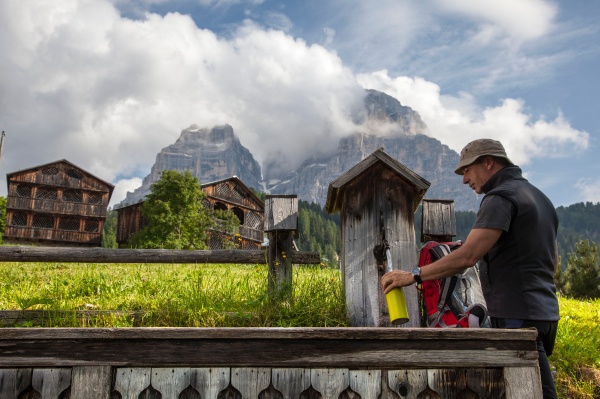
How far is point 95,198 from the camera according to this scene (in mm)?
47969

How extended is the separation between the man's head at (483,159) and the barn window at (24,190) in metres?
48.6

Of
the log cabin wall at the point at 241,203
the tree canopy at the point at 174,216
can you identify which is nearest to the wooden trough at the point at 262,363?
the tree canopy at the point at 174,216

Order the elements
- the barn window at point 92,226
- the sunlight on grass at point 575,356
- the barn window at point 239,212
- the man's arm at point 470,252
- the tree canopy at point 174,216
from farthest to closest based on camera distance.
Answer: the barn window at point 239,212, the barn window at point 92,226, the tree canopy at point 174,216, the sunlight on grass at point 575,356, the man's arm at point 470,252

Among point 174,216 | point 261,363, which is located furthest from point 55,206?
point 261,363

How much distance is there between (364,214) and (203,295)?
235cm

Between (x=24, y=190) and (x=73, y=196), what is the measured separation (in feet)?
12.9

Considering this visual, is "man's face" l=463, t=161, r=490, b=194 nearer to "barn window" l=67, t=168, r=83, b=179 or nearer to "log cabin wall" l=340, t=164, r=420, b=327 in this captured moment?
"log cabin wall" l=340, t=164, r=420, b=327

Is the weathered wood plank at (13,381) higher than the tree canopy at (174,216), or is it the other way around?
the tree canopy at (174,216)

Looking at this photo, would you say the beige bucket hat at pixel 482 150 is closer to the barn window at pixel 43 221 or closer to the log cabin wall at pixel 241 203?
the log cabin wall at pixel 241 203

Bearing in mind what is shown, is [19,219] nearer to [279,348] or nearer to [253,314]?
[253,314]

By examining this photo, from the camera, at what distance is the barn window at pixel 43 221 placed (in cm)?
4594

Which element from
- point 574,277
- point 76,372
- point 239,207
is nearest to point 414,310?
point 76,372

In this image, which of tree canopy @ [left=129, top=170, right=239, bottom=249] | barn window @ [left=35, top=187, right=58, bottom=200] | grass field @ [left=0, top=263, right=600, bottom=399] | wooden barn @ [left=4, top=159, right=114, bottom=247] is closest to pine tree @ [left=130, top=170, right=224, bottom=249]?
tree canopy @ [left=129, top=170, right=239, bottom=249]

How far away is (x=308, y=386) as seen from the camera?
8.96ft
